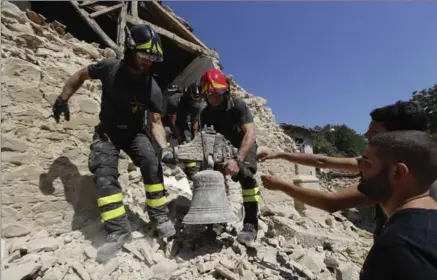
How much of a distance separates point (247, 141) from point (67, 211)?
2.13 meters

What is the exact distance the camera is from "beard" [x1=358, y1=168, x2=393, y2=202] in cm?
146

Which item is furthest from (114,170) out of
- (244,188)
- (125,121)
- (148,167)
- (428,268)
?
(428,268)

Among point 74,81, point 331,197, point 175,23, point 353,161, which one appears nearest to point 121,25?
point 175,23

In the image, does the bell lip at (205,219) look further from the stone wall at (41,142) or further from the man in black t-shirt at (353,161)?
the stone wall at (41,142)

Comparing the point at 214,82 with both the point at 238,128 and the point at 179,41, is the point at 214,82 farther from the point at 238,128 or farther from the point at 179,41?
Answer: the point at 179,41

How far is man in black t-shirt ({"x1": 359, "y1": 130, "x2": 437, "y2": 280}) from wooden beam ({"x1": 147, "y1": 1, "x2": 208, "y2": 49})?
316 inches

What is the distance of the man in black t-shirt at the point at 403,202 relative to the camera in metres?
1.08

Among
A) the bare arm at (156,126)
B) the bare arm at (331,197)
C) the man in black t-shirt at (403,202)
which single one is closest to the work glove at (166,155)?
the bare arm at (156,126)

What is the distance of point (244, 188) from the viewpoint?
352 centimetres

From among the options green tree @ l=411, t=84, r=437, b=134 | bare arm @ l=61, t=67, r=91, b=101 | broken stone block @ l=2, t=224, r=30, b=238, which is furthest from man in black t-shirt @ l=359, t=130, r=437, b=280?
green tree @ l=411, t=84, r=437, b=134

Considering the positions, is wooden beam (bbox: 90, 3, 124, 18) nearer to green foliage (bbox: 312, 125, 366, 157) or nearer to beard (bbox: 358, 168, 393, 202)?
beard (bbox: 358, 168, 393, 202)

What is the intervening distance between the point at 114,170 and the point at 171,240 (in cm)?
98

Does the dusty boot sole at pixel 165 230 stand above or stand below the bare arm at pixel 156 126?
below

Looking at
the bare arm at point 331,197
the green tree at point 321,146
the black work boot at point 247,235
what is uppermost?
the green tree at point 321,146
